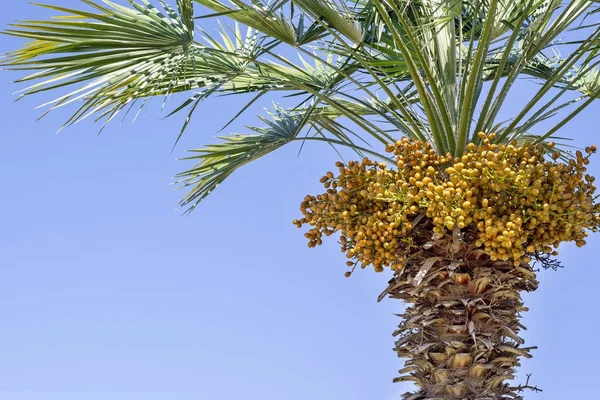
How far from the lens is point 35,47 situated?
Answer: 4.17m

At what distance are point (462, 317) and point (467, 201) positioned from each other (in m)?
0.62

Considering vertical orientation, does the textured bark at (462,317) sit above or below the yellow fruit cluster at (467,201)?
below

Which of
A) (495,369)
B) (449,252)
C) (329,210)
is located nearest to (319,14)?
(329,210)

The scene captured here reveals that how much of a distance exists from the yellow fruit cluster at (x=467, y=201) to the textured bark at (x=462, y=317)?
90 millimetres

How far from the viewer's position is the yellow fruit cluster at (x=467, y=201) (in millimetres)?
3654

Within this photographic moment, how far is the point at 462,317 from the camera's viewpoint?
152 inches

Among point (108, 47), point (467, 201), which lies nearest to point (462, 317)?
point (467, 201)

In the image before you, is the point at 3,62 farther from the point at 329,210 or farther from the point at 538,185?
the point at 538,185

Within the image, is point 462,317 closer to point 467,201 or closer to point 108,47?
point 467,201

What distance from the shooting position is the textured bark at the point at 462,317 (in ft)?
12.5

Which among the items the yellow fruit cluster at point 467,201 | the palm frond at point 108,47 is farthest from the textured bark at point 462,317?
the palm frond at point 108,47

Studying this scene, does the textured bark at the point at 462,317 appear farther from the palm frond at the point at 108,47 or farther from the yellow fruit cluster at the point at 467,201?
the palm frond at the point at 108,47

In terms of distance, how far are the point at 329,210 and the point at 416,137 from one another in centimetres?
65

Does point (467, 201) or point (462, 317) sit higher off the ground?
point (467, 201)
